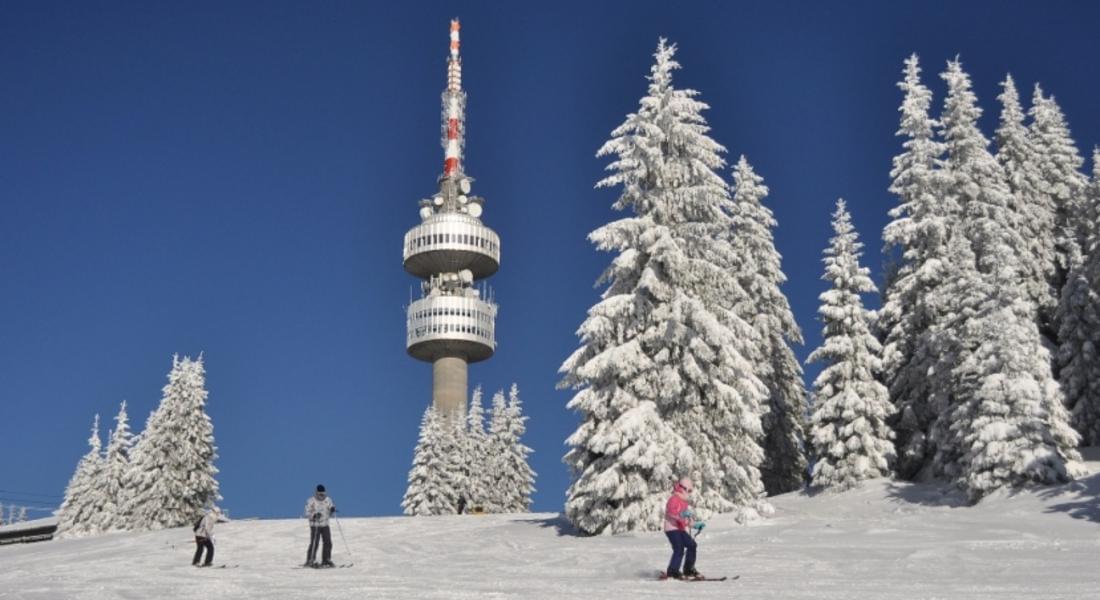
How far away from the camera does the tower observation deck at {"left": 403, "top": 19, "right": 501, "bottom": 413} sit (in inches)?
6491

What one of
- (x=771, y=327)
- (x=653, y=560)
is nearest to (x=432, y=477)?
(x=771, y=327)

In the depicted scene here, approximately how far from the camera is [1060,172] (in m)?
58.6

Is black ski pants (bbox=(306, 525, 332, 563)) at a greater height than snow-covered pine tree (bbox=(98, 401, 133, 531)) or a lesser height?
lesser

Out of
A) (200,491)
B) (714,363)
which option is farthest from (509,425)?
(714,363)

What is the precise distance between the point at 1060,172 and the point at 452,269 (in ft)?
403

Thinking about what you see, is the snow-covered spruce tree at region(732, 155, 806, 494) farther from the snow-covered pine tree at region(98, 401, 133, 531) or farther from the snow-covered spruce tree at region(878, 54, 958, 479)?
the snow-covered pine tree at region(98, 401, 133, 531)

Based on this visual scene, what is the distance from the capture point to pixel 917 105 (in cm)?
4894

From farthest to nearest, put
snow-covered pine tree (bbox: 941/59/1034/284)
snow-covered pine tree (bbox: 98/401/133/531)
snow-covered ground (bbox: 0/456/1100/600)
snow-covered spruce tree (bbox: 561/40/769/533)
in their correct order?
snow-covered pine tree (bbox: 98/401/133/531)
snow-covered pine tree (bbox: 941/59/1034/284)
snow-covered spruce tree (bbox: 561/40/769/533)
snow-covered ground (bbox: 0/456/1100/600)

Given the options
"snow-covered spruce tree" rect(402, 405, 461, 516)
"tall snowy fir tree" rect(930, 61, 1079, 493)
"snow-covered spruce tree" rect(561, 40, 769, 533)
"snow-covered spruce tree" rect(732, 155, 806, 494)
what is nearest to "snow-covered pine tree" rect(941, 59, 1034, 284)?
"tall snowy fir tree" rect(930, 61, 1079, 493)

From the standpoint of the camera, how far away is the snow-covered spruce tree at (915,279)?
4366 centimetres

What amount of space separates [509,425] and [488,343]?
75.1 metres

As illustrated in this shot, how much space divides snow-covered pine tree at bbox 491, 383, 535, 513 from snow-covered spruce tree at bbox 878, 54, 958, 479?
4762 cm

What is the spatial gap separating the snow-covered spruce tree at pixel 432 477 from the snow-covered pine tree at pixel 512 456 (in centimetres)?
451

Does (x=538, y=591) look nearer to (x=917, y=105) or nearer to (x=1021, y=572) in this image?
(x=1021, y=572)
